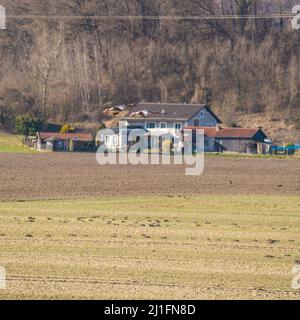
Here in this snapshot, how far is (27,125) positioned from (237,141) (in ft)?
41.5

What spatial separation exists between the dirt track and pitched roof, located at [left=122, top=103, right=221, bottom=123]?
2480cm

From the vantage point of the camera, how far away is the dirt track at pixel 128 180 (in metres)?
23.7

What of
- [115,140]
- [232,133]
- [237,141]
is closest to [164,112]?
[232,133]

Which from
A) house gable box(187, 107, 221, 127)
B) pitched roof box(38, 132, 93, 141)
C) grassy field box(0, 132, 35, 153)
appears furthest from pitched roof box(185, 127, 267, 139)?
grassy field box(0, 132, 35, 153)

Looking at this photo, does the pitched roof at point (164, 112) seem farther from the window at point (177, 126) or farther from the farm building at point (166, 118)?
the window at point (177, 126)

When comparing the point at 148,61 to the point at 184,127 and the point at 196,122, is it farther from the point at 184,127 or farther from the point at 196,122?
the point at 184,127

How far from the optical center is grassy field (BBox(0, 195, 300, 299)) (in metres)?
10.3

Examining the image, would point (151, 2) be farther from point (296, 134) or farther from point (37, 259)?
point (37, 259)

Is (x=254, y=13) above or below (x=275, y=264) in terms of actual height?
above

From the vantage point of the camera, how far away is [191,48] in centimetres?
7912

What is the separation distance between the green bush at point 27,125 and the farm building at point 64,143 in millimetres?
4595

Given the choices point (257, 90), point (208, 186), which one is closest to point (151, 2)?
point (257, 90)
